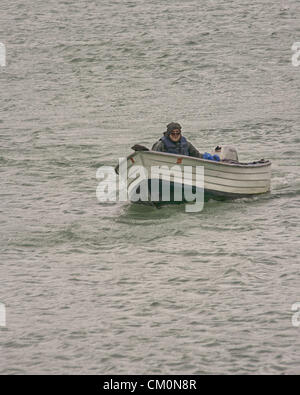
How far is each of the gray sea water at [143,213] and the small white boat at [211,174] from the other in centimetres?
44

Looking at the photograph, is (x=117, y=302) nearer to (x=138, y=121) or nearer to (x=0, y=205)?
(x=0, y=205)

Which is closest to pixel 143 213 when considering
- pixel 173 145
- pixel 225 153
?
pixel 173 145

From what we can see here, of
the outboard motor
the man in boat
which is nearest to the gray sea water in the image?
the outboard motor

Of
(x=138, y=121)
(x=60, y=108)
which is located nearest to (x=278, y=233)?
(x=138, y=121)

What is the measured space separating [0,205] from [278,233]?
6989mm

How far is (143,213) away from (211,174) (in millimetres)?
1844

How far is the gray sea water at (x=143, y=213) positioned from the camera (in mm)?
14266

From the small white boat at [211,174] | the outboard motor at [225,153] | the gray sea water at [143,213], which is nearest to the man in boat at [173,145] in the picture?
the small white boat at [211,174]

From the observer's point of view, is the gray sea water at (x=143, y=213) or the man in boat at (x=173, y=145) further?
the man in boat at (x=173, y=145)

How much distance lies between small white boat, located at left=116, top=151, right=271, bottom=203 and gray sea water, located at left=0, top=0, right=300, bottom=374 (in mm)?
440

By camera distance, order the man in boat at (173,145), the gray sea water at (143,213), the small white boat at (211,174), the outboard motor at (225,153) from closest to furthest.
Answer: the gray sea water at (143,213) < the small white boat at (211,174) < the man in boat at (173,145) < the outboard motor at (225,153)

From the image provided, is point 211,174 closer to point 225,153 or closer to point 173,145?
point 225,153

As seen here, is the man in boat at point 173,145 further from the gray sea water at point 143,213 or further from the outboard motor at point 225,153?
the gray sea water at point 143,213
